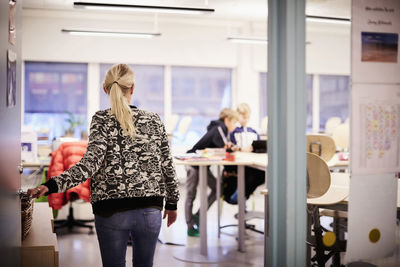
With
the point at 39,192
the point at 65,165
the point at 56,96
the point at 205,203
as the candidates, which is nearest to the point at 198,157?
the point at 205,203

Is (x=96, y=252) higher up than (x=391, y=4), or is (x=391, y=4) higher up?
(x=391, y=4)

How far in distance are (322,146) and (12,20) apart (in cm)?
334

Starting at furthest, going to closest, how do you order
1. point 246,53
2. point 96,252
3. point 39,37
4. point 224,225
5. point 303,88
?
point 246,53 < point 39,37 < point 224,225 < point 96,252 < point 303,88

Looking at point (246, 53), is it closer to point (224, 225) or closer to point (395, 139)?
point (224, 225)

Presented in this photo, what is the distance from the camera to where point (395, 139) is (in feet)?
5.99

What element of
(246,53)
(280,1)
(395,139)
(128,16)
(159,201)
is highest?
(128,16)

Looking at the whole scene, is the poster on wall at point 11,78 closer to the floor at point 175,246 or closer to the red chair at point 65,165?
the floor at point 175,246

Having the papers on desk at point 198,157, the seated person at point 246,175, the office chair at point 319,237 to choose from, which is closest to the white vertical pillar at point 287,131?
the office chair at point 319,237

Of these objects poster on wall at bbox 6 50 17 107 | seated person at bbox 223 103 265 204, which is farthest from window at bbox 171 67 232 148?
poster on wall at bbox 6 50 17 107

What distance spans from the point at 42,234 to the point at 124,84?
1053 millimetres

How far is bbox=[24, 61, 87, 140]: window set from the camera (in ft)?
28.1

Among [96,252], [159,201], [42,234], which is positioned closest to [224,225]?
[96,252]

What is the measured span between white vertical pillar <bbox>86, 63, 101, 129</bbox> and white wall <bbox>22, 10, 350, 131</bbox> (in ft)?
0.67

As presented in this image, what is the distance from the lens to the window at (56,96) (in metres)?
8.55
